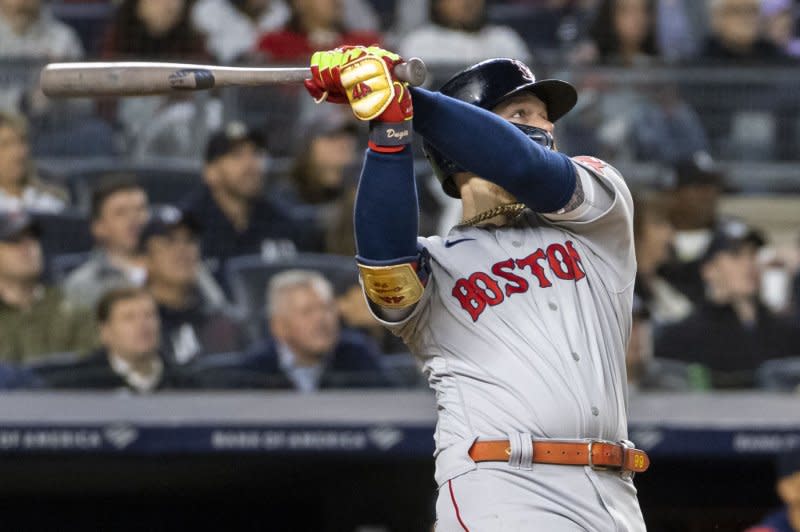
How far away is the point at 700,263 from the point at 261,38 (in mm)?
2292

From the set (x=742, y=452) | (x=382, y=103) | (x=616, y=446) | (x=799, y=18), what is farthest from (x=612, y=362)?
(x=799, y=18)

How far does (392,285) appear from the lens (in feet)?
8.32

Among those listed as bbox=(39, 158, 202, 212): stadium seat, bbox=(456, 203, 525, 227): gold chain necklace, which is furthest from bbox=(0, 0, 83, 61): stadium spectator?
bbox=(456, 203, 525, 227): gold chain necklace

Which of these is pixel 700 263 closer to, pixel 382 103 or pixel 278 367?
pixel 278 367

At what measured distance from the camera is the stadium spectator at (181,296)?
5.69 m

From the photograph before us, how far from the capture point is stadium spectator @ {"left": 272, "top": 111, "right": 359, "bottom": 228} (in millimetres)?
6055

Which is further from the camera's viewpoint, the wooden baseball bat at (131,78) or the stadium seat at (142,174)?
the stadium seat at (142,174)

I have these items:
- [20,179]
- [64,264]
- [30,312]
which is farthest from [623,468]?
[20,179]


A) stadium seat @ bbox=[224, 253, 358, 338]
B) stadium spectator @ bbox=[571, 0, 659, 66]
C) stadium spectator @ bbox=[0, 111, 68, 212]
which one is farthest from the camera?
stadium spectator @ bbox=[571, 0, 659, 66]

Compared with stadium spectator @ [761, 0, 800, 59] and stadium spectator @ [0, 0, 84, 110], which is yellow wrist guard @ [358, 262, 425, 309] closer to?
stadium spectator @ [0, 0, 84, 110]

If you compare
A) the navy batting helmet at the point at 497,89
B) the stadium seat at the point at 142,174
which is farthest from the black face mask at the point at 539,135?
the stadium seat at the point at 142,174

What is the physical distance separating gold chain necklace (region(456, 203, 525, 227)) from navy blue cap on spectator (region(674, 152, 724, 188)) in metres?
3.52

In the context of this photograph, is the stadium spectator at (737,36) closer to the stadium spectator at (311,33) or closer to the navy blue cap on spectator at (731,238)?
the navy blue cap on spectator at (731,238)

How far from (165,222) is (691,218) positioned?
217 centimetres
